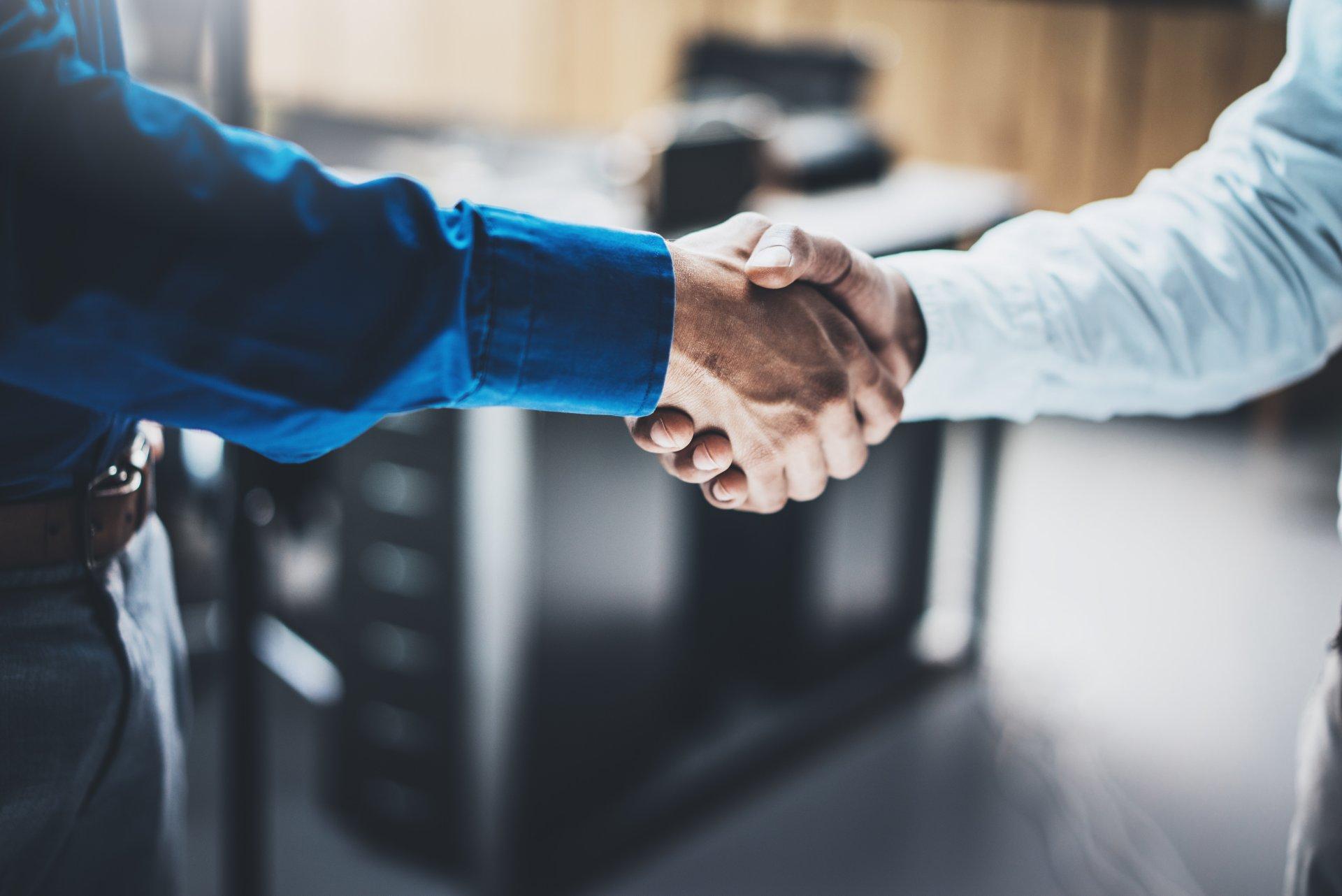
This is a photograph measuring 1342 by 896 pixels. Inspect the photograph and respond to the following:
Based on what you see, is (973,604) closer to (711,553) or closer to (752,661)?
(752,661)

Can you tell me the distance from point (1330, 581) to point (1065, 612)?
63 centimetres

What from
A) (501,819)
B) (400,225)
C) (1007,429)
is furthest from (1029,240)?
(1007,429)

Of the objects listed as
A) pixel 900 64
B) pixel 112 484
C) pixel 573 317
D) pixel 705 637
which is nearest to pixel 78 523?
pixel 112 484

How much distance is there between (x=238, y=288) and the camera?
63 centimetres

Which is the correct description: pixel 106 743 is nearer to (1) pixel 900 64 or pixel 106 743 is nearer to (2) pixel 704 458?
(2) pixel 704 458

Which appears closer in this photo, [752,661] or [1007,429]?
[752,661]

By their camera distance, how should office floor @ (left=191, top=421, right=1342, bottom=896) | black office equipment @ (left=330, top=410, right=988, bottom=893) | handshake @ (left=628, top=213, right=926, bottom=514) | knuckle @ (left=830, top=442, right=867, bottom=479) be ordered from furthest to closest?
office floor @ (left=191, top=421, right=1342, bottom=896)
black office equipment @ (left=330, top=410, right=988, bottom=893)
knuckle @ (left=830, top=442, right=867, bottom=479)
handshake @ (left=628, top=213, right=926, bottom=514)

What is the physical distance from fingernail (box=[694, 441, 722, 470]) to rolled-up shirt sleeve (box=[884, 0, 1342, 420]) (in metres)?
0.19

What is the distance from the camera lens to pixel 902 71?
3756 millimetres

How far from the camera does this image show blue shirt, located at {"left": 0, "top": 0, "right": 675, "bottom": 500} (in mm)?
592

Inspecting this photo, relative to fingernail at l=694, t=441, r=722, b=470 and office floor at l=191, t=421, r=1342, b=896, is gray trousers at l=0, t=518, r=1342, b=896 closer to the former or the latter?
fingernail at l=694, t=441, r=722, b=470

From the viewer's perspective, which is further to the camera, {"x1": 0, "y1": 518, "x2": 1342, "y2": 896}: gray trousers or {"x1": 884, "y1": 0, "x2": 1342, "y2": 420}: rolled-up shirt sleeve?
{"x1": 884, "y1": 0, "x2": 1342, "y2": 420}: rolled-up shirt sleeve

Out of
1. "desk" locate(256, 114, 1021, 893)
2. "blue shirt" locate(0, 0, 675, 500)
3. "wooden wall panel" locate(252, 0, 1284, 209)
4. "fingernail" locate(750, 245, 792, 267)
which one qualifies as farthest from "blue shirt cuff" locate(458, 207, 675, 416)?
"wooden wall panel" locate(252, 0, 1284, 209)

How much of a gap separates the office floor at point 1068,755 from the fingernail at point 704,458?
92cm
